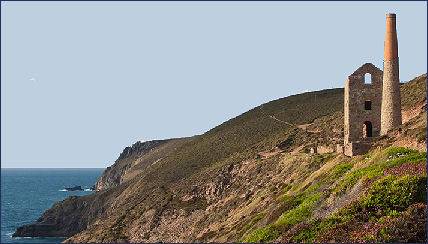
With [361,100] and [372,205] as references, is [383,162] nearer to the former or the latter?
[372,205]

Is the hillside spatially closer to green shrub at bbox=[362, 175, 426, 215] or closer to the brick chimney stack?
green shrub at bbox=[362, 175, 426, 215]

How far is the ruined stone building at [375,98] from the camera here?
51.0 metres

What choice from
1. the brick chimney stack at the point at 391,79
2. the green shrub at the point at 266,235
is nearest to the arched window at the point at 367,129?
the brick chimney stack at the point at 391,79

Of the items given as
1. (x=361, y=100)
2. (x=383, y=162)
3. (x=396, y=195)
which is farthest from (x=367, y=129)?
(x=396, y=195)

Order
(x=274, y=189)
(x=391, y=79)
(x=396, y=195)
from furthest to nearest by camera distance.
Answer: (x=274, y=189)
(x=391, y=79)
(x=396, y=195)

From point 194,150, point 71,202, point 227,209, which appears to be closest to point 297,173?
point 227,209

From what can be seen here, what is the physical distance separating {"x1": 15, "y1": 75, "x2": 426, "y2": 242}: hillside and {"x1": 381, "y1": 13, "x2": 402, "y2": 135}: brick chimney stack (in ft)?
7.10

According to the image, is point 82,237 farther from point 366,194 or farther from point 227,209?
point 366,194

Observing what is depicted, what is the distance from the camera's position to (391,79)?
50906mm

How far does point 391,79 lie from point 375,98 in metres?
3.23

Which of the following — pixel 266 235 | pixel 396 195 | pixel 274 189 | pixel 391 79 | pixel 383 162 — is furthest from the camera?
pixel 274 189

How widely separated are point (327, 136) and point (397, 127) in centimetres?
2712

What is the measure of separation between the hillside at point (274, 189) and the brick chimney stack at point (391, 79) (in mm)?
2166

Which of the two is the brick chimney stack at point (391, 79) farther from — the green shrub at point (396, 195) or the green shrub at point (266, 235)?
the green shrub at point (396, 195)
